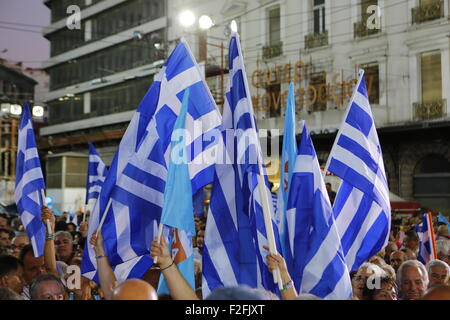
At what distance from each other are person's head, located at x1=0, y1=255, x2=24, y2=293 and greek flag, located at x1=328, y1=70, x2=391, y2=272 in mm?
3022

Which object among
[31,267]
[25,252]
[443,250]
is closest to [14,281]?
[31,267]

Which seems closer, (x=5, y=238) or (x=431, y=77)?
(x=5, y=238)

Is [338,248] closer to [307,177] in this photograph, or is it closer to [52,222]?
[307,177]

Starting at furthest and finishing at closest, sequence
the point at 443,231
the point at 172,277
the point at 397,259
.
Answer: the point at 443,231
the point at 397,259
the point at 172,277

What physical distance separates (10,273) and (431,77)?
15595mm

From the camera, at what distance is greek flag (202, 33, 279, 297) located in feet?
15.6

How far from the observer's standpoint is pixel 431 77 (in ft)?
59.3

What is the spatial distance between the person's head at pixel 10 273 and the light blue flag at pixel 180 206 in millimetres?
1243

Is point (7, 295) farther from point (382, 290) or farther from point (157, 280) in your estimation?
point (382, 290)

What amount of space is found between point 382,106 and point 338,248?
15.2 metres

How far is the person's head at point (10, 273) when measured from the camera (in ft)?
16.3

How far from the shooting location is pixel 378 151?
6.59m

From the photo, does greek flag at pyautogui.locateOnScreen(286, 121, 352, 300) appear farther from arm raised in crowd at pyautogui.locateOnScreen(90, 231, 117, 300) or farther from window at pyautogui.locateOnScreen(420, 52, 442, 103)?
window at pyautogui.locateOnScreen(420, 52, 442, 103)
